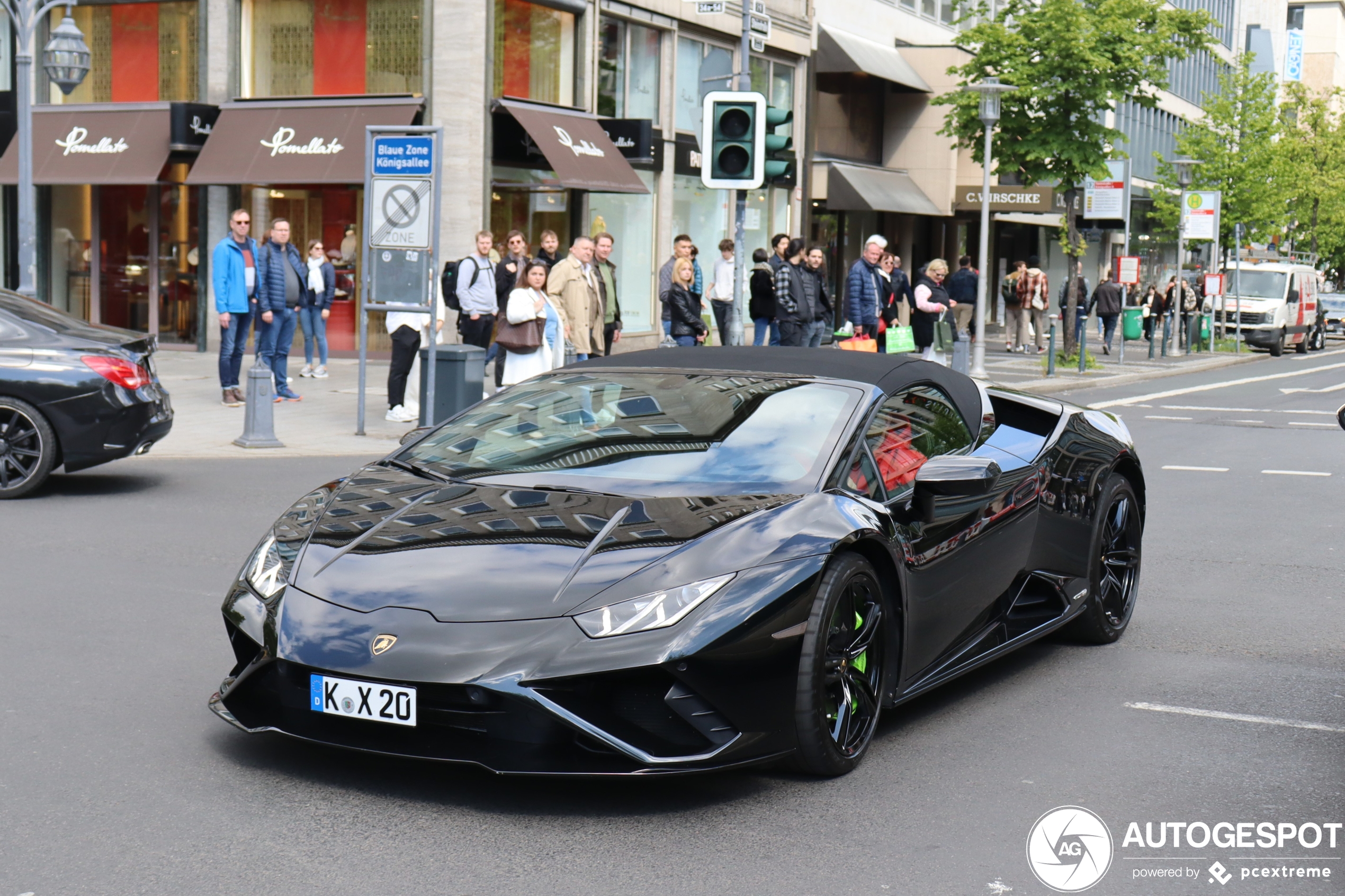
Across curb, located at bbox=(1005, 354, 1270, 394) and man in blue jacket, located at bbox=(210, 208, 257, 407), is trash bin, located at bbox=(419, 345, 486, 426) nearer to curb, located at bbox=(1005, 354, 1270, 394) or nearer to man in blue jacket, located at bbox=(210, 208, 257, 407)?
man in blue jacket, located at bbox=(210, 208, 257, 407)

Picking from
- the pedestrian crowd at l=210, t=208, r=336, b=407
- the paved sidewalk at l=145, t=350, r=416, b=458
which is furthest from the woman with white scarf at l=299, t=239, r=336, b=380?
the pedestrian crowd at l=210, t=208, r=336, b=407

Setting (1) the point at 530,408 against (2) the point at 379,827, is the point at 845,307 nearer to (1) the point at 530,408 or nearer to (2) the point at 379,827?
(1) the point at 530,408

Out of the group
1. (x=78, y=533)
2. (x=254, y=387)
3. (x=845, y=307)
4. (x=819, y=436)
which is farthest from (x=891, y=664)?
(x=845, y=307)

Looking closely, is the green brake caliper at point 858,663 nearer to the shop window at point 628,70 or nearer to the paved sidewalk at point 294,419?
the paved sidewalk at point 294,419

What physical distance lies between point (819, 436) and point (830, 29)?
29.3 metres

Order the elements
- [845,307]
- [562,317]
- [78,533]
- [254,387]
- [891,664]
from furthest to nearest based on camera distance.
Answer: [845,307], [562,317], [254,387], [78,533], [891,664]

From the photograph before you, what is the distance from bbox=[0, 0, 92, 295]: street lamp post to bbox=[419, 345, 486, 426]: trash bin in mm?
5696

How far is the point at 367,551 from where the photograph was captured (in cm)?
482

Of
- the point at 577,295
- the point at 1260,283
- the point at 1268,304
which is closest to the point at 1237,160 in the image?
the point at 1260,283

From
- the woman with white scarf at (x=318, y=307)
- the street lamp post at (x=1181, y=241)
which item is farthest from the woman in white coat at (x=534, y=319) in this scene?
the street lamp post at (x=1181, y=241)

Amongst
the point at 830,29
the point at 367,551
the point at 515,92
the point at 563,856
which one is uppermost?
the point at 830,29

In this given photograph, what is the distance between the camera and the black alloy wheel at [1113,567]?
6.82m

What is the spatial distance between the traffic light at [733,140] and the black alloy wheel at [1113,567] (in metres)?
7.20

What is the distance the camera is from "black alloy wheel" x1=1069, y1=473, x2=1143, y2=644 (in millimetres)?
6824
